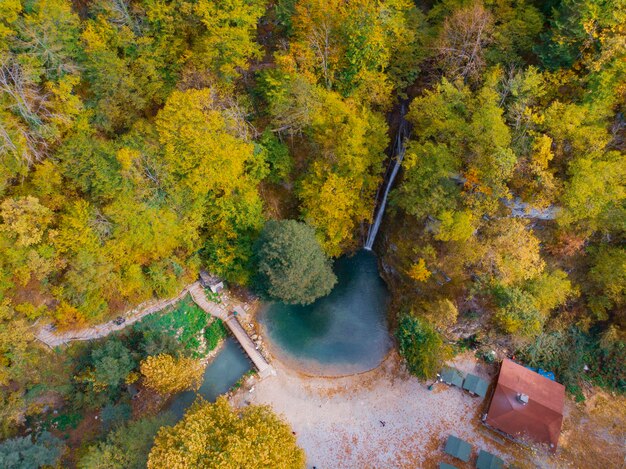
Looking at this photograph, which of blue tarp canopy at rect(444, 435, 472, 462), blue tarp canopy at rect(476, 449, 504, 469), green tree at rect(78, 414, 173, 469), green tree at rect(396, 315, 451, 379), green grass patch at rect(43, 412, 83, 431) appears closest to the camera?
green tree at rect(78, 414, 173, 469)

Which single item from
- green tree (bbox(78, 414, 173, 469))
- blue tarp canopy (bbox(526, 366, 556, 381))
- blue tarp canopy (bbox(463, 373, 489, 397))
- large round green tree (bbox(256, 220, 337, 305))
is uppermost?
large round green tree (bbox(256, 220, 337, 305))

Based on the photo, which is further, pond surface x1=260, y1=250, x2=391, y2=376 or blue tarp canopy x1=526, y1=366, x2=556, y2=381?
pond surface x1=260, y1=250, x2=391, y2=376

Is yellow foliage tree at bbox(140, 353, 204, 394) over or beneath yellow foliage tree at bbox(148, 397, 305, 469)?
beneath

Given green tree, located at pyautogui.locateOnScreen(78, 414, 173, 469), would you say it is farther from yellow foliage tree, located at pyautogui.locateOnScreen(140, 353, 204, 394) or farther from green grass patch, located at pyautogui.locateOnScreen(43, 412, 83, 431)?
green grass patch, located at pyautogui.locateOnScreen(43, 412, 83, 431)

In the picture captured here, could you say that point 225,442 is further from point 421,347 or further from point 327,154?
point 327,154

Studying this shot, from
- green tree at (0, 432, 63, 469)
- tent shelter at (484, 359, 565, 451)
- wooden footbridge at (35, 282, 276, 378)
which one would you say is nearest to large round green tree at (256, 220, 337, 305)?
wooden footbridge at (35, 282, 276, 378)

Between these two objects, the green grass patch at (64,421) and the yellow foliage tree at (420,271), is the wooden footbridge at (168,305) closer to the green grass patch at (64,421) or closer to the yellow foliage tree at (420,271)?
the green grass patch at (64,421)

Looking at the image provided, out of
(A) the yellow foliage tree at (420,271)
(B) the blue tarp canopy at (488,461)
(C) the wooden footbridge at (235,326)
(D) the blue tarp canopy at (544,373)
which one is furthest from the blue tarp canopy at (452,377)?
(C) the wooden footbridge at (235,326)
